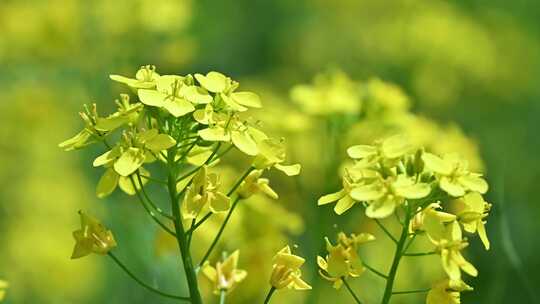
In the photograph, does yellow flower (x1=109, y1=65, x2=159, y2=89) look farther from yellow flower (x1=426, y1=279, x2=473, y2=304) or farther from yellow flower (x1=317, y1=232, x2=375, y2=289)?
yellow flower (x1=426, y1=279, x2=473, y2=304)

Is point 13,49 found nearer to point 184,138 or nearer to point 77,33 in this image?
point 77,33

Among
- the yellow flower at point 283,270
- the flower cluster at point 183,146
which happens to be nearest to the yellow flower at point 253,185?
the flower cluster at point 183,146

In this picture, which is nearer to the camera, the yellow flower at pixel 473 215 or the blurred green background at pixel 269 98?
the yellow flower at pixel 473 215

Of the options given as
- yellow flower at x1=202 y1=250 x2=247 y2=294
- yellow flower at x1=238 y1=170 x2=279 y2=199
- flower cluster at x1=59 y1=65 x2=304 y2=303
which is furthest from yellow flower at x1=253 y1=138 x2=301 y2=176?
yellow flower at x1=202 y1=250 x2=247 y2=294

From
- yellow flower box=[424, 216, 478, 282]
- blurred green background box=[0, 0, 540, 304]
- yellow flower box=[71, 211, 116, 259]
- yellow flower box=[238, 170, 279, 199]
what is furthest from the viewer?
blurred green background box=[0, 0, 540, 304]

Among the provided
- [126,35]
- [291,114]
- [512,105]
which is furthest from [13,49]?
[512,105]

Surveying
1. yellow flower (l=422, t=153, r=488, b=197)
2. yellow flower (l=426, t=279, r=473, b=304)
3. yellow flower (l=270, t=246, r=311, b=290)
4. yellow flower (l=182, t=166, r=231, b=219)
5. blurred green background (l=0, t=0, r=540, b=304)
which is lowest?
blurred green background (l=0, t=0, r=540, b=304)

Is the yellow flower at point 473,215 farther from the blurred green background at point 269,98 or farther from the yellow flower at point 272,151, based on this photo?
the blurred green background at point 269,98
